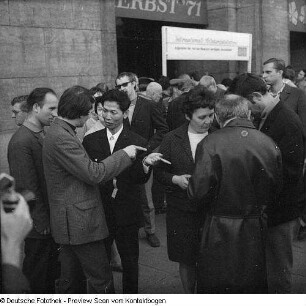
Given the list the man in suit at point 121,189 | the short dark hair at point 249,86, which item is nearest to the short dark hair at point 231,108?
the short dark hair at point 249,86

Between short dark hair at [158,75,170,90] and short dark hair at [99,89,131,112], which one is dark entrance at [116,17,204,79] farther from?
short dark hair at [99,89,131,112]

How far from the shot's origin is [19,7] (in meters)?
6.27

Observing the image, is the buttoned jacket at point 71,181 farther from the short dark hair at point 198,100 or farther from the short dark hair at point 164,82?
the short dark hair at point 164,82

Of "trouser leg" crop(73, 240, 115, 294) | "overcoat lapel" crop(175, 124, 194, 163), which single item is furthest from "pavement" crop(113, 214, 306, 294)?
"overcoat lapel" crop(175, 124, 194, 163)

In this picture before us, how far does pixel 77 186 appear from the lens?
268cm

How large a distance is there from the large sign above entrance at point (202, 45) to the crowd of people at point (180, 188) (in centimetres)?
367

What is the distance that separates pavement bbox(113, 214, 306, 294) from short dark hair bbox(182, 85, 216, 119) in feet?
5.15

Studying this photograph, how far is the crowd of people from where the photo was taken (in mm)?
2459

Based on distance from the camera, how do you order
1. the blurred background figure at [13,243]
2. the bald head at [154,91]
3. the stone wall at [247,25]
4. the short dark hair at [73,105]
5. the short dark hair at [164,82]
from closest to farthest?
the blurred background figure at [13,243] < the short dark hair at [73,105] < the bald head at [154,91] < the short dark hair at [164,82] < the stone wall at [247,25]

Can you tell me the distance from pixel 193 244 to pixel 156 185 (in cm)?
315

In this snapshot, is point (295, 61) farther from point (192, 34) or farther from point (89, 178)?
point (89, 178)

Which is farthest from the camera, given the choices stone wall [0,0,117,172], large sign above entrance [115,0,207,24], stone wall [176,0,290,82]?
stone wall [176,0,290,82]

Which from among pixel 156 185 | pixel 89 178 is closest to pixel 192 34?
pixel 156 185

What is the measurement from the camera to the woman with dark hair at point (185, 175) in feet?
9.73
